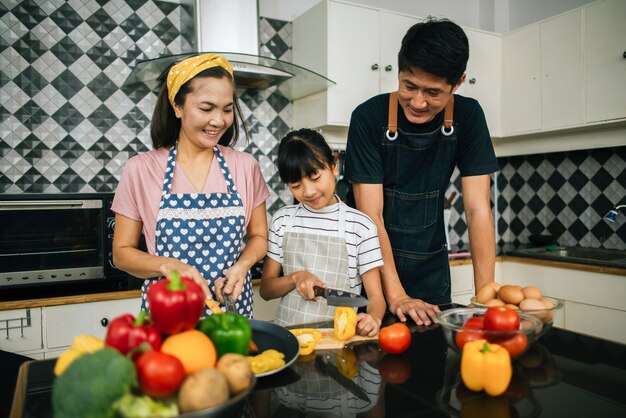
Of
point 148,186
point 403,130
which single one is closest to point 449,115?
point 403,130

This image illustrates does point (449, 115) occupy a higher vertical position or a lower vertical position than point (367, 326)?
higher

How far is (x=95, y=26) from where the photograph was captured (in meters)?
2.53

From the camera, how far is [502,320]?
0.89 metres

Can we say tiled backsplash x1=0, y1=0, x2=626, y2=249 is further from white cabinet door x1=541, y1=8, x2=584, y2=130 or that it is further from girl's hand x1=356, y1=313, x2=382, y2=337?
girl's hand x1=356, y1=313, x2=382, y2=337

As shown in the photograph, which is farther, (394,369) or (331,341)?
(331,341)

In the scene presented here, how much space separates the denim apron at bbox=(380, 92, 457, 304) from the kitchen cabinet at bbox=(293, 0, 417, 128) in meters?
1.09

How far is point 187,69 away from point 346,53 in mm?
1530

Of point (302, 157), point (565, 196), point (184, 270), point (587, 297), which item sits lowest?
point (587, 297)

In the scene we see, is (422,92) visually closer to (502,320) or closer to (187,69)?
(187,69)

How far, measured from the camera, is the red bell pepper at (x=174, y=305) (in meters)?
0.65

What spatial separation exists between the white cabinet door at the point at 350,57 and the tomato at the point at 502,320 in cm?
194

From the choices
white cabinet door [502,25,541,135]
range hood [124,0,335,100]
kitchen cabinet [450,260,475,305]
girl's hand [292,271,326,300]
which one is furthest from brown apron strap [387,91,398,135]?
white cabinet door [502,25,541,135]

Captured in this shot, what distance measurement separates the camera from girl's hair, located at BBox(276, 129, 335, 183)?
4.83ft

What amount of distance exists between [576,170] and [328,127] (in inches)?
65.2
